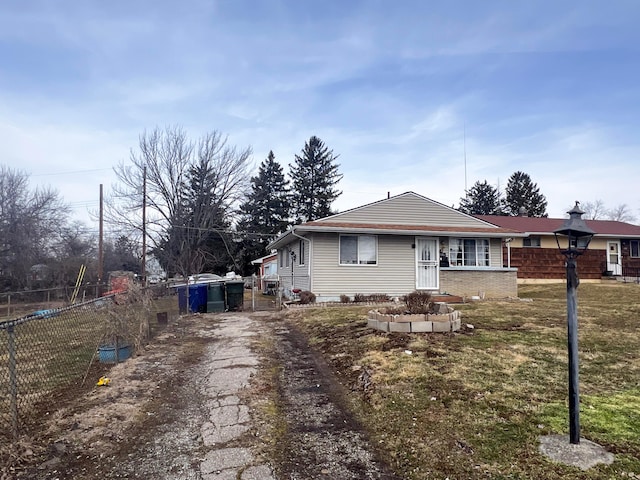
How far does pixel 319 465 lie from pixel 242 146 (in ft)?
109

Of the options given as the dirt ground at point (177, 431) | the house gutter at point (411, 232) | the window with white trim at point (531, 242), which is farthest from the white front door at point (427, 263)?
the dirt ground at point (177, 431)

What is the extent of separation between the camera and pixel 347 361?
632 centimetres

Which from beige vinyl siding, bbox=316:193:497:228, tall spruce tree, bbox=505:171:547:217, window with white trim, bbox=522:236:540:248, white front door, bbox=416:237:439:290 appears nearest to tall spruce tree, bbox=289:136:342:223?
tall spruce tree, bbox=505:171:547:217

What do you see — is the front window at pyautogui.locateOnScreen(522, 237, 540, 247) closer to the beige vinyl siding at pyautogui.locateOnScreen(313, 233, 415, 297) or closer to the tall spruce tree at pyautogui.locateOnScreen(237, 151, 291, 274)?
the beige vinyl siding at pyautogui.locateOnScreen(313, 233, 415, 297)

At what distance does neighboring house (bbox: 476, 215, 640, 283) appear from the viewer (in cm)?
2262

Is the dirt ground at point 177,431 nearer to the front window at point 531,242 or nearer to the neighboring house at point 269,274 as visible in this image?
the neighboring house at point 269,274

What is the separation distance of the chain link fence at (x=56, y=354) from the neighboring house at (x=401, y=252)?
6064 millimetres

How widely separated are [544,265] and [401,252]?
452 inches

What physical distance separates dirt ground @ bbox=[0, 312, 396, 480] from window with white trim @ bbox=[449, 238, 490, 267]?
37.1 ft

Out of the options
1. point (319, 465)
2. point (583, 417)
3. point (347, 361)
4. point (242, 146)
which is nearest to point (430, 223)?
point (347, 361)

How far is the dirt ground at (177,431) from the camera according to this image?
3254 mm

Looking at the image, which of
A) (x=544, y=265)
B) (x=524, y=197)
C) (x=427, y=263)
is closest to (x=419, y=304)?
(x=427, y=263)

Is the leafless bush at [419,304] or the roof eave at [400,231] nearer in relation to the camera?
the leafless bush at [419,304]

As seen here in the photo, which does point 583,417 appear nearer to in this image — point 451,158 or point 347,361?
point 347,361
